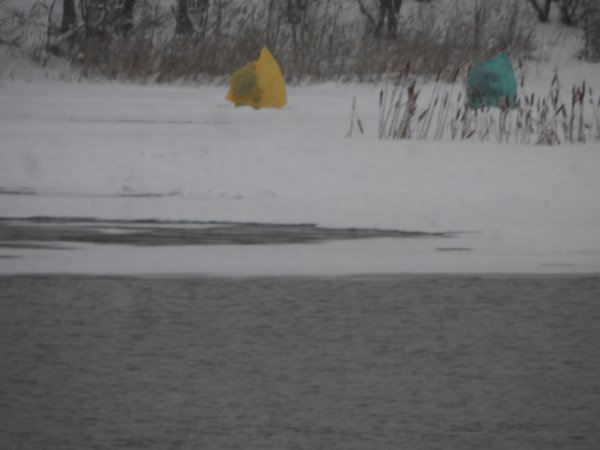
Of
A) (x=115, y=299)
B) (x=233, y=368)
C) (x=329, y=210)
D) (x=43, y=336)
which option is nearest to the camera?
(x=233, y=368)

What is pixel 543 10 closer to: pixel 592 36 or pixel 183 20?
pixel 592 36

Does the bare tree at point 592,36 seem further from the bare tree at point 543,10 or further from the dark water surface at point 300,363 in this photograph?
the dark water surface at point 300,363

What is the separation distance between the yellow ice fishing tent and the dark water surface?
10.9 metres

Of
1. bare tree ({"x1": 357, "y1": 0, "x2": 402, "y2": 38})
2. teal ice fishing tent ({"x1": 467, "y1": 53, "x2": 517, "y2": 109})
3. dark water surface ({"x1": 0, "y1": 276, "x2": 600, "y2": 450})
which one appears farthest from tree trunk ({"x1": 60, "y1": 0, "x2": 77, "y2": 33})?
dark water surface ({"x1": 0, "y1": 276, "x2": 600, "y2": 450})

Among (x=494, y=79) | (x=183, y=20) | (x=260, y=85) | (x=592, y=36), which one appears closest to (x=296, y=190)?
(x=260, y=85)

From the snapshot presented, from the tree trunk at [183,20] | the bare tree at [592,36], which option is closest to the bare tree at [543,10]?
the bare tree at [592,36]

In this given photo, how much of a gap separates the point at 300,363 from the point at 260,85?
12.5m

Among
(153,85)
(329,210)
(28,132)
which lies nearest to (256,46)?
(153,85)

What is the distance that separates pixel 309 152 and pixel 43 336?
23.3 feet

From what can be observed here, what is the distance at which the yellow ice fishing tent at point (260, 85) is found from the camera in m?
16.6

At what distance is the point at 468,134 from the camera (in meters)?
12.9

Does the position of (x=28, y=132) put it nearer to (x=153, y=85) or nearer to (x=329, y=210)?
(x=329, y=210)

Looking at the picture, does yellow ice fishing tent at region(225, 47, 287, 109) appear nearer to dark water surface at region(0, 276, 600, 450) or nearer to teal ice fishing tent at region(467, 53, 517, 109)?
teal ice fishing tent at region(467, 53, 517, 109)

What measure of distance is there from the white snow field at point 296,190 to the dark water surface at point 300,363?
526 millimetres
